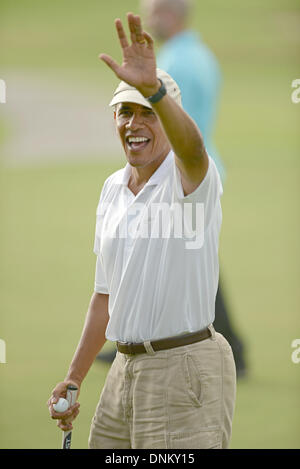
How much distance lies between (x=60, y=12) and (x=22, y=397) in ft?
86.2

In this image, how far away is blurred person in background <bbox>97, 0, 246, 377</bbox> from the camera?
6.02 m

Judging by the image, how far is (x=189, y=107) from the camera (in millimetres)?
5984

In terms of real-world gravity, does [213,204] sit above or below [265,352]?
above

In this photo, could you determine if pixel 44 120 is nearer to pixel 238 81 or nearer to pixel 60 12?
pixel 238 81

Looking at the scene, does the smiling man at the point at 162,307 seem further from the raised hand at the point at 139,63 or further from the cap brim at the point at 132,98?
the raised hand at the point at 139,63

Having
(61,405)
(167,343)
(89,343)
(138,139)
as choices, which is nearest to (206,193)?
(138,139)

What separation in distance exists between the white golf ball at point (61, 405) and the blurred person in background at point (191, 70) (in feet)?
8.39

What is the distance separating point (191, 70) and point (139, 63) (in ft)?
10.0

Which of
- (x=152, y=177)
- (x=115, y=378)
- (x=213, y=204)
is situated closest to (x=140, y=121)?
(x=152, y=177)

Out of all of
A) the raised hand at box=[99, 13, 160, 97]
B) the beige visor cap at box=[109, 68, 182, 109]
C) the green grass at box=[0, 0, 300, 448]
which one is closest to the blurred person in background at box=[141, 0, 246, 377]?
the green grass at box=[0, 0, 300, 448]

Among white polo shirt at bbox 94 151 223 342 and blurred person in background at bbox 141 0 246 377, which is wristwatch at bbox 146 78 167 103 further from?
blurred person in background at bbox 141 0 246 377

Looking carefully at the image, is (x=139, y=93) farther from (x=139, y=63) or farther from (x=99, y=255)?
(x=99, y=255)

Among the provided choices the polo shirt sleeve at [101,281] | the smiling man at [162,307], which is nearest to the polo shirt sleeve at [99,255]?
the polo shirt sleeve at [101,281]

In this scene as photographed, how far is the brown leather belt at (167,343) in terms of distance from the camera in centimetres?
335
